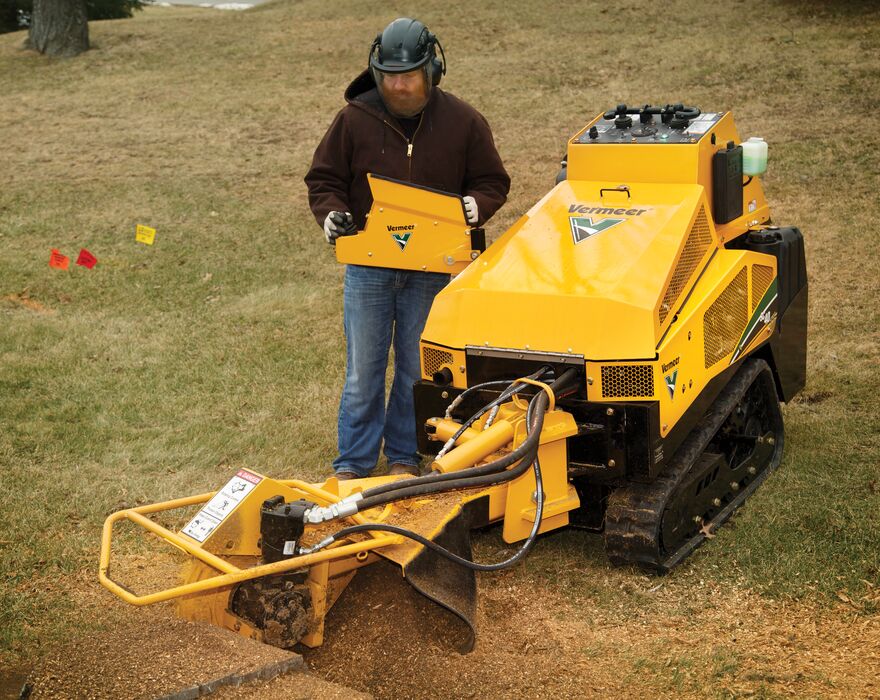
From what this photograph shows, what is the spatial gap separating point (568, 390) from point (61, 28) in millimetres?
16580

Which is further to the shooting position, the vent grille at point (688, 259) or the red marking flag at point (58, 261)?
the red marking flag at point (58, 261)

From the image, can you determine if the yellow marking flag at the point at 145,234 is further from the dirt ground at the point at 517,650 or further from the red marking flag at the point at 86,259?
the dirt ground at the point at 517,650

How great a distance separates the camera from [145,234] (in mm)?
10953

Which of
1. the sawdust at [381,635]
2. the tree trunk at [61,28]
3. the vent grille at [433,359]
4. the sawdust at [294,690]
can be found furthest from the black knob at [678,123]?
the tree trunk at [61,28]

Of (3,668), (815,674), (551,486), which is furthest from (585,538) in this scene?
(3,668)

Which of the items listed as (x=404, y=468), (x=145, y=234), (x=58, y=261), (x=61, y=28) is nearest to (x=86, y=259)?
(x=58, y=261)

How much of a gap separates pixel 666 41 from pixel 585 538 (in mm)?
11249

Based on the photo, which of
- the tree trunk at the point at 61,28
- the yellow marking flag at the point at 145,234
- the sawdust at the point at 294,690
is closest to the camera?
the sawdust at the point at 294,690

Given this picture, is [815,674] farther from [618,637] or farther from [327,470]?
[327,470]

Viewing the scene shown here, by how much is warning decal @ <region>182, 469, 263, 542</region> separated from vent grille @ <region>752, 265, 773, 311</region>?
2.57 metres

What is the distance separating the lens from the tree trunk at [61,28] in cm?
1842

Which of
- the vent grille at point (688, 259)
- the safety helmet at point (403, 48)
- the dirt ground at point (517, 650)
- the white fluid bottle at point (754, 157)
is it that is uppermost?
the safety helmet at point (403, 48)

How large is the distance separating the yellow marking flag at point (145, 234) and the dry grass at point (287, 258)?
166 mm

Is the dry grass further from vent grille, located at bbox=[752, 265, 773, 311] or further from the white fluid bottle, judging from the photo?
the white fluid bottle
